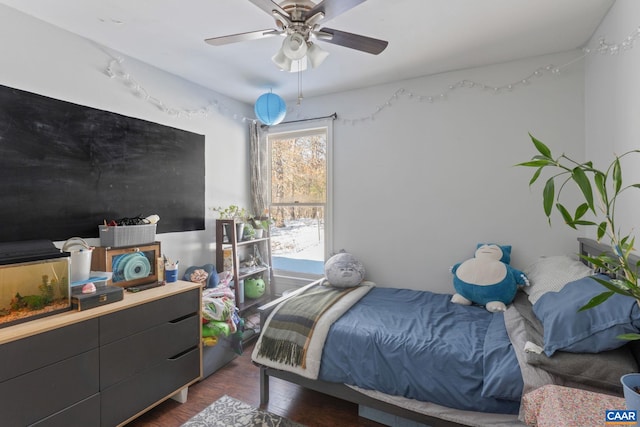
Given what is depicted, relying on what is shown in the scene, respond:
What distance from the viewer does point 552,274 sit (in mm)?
2107

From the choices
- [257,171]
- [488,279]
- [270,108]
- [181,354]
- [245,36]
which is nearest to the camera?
[245,36]

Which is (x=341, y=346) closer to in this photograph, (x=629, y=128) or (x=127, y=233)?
(x=127, y=233)

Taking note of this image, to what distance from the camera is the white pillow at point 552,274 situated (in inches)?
77.1

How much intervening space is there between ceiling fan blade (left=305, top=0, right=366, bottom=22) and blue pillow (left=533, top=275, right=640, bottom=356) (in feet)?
5.62

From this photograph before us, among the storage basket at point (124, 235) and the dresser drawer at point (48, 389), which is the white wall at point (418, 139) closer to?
the storage basket at point (124, 235)

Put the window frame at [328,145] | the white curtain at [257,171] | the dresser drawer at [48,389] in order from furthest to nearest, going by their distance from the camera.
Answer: the white curtain at [257,171] → the window frame at [328,145] → the dresser drawer at [48,389]

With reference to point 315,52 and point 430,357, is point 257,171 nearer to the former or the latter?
point 315,52

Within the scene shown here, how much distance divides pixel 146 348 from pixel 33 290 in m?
0.70

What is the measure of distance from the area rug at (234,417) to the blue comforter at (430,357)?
445 mm

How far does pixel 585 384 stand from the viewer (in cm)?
137

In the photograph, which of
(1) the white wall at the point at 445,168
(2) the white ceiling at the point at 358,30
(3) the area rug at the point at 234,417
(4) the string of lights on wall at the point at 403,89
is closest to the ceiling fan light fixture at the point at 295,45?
(2) the white ceiling at the point at 358,30

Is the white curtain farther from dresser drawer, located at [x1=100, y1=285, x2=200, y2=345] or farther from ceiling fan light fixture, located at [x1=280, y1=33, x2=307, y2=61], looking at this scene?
ceiling fan light fixture, located at [x1=280, y1=33, x2=307, y2=61]

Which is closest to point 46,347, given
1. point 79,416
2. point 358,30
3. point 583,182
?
point 79,416

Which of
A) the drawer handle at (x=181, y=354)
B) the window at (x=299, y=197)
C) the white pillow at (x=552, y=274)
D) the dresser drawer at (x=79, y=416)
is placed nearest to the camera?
the dresser drawer at (x=79, y=416)
